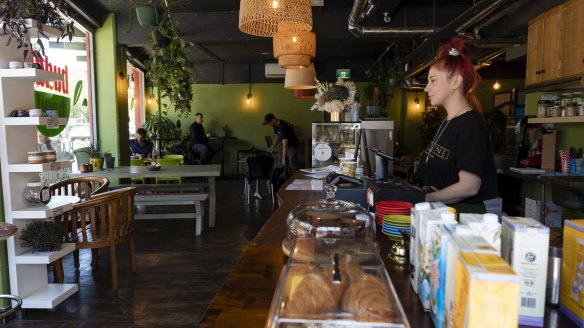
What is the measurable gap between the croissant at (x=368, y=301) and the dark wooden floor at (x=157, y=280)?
251 centimetres

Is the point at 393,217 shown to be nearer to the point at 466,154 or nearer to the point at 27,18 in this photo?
the point at 466,154

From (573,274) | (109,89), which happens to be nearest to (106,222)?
(573,274)

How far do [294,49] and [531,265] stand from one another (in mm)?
3214

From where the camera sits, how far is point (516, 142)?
18.9ft

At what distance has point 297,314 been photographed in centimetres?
87

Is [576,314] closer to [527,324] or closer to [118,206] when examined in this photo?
[527,324]

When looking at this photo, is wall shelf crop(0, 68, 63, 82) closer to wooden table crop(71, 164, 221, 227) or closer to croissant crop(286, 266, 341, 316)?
wooden table crop(71, 164, 221, 227)

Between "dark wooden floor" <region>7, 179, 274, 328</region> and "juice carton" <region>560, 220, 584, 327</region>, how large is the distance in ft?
8.83

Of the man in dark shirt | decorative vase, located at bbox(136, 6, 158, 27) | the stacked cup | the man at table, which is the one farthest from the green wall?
the stacked cup

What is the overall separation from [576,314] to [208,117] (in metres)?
13.0

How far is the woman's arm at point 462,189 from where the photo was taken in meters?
1.93

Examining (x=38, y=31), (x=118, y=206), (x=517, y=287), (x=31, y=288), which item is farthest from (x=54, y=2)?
(x=517, y=287)

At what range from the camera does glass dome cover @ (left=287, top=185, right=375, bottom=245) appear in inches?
57.5

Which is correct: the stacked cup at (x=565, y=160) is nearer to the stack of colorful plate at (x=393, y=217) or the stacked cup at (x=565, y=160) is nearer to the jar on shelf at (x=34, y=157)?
the stack of colorful plate at (x=393, y=217)
